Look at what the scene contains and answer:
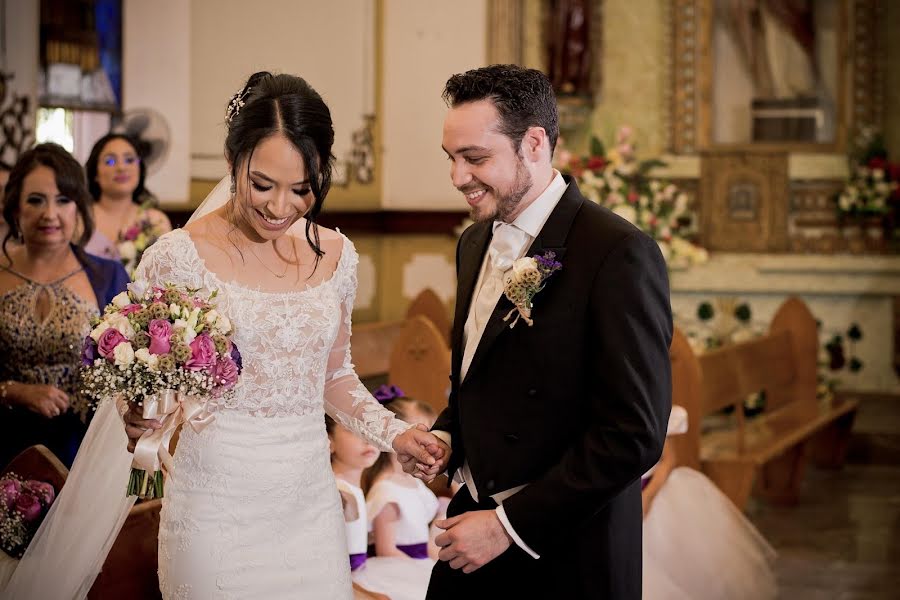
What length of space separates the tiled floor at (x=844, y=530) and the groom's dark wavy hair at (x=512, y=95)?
3.50 m

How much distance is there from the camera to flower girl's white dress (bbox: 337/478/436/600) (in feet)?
12.3

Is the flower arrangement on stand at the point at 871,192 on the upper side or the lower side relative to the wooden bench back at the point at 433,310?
upper

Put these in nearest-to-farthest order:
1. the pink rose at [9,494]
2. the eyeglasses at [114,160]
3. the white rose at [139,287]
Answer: the white rose at [139,287] → the pink rose at [9,494] → the eyeglasses at [114,160]

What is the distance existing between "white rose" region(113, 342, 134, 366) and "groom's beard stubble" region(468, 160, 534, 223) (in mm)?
763

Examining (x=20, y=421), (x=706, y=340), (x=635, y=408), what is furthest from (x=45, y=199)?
(x=706, y=340)

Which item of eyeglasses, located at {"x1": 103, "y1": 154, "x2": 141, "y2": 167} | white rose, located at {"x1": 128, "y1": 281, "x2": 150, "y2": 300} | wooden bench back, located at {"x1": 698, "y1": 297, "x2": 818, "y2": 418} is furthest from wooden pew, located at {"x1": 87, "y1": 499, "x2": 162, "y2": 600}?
wooden bench back, located at {"x1": 698, "y1": 297, "x2": 818, "y2": 418}

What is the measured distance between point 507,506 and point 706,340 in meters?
5.63

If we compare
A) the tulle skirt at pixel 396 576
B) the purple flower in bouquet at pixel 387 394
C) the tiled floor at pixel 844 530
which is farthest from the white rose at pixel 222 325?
the tiled floor at pixel 844 530

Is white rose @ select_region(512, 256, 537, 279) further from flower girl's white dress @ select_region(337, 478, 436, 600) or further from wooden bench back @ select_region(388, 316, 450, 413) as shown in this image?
wooden bench back @ select_region(388, 316, 450, 413)

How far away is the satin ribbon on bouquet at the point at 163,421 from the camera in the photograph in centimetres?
251

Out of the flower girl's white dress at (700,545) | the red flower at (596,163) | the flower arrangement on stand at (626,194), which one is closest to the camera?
the flower girl's white dress at (700,545)

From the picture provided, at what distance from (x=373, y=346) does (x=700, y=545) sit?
2.48m

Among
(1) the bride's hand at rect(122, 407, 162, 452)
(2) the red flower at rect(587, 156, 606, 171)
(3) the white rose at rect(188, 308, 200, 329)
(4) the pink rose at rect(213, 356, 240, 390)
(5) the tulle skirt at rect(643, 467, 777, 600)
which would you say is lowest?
(5) the tulle skirt at rect(643, 467, 777, 600)

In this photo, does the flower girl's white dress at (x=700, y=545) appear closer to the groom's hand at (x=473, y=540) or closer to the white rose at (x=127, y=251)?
the groom's hand at (x=473, y=540)
